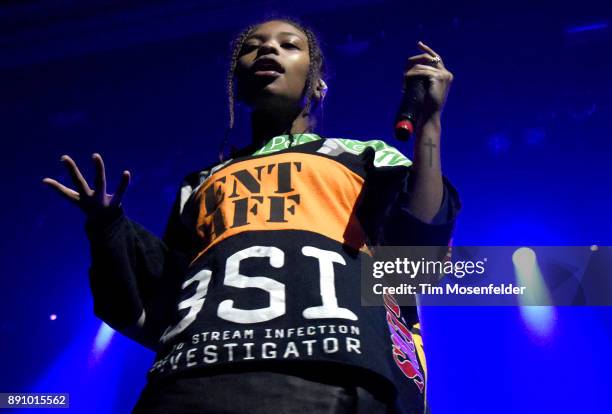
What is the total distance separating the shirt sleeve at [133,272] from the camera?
1218 millimetres

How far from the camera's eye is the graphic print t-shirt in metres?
0.95

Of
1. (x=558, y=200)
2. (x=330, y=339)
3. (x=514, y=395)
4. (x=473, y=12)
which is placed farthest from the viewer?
(x=473, y=12)

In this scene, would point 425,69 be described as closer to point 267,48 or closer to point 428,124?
point 428,124

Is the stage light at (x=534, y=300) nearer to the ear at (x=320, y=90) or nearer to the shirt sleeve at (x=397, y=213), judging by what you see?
the ear at (x=320, y=90)

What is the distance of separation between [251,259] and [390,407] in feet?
0.98

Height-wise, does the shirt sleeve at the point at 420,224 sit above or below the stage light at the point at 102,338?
below

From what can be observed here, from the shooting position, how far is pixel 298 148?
1.28 meters

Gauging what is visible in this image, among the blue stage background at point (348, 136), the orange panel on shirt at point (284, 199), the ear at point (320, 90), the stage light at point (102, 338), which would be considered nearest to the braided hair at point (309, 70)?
the ear at point (320, 90)

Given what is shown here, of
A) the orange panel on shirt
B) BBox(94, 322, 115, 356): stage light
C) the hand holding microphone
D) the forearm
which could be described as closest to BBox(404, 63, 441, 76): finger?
the hand holding microphone

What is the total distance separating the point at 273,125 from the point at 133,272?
0.44 meters

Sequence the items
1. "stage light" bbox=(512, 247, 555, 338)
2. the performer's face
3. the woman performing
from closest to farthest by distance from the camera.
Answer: the woman performing → the performer's face → "stage light" bbox=(512, 247, 555, 338)

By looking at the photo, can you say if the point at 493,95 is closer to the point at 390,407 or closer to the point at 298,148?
the point at 298,148

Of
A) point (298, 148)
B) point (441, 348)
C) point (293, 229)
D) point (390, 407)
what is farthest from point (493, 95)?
point (390, 407)

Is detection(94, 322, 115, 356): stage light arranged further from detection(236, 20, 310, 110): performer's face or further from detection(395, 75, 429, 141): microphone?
detection(395, 75, 429, 141): microphone
